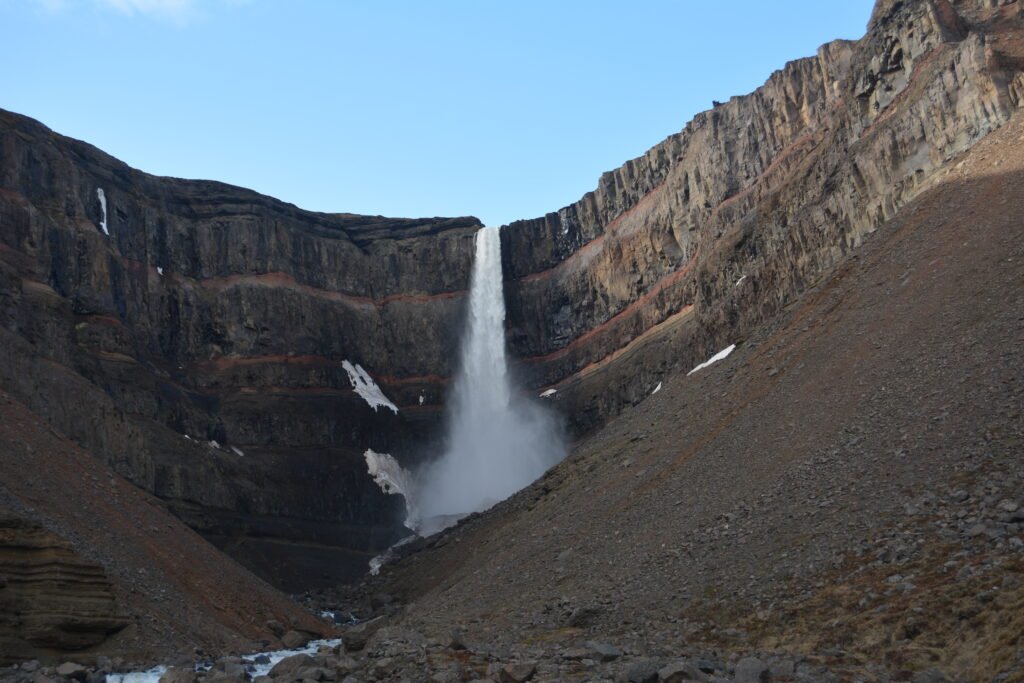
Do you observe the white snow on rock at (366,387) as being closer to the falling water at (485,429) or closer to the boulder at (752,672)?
the falling water at (485,429)

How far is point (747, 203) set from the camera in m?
57.7

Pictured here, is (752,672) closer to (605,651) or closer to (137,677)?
(605,651)

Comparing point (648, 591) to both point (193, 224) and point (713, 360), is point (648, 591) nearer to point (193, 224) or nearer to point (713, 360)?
point (713, 360)

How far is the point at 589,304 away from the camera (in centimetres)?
7406

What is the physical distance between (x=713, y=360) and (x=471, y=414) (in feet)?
97.2

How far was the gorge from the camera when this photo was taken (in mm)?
28594

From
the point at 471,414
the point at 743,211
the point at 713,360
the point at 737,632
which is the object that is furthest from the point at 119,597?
the point at 471,414

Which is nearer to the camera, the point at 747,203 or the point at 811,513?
the point at 811,513

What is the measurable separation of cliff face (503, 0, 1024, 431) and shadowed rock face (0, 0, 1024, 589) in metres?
0.16

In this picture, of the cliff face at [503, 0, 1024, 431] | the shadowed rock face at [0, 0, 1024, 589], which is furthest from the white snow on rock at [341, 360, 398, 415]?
the cliff face at [503, 0, 1024, 431]

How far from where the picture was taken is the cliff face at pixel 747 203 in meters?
44.1

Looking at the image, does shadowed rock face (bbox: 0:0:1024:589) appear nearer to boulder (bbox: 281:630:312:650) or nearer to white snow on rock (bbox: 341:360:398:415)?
white snow on rock (bbox: 341:360:398:415)

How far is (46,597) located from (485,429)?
47568mm

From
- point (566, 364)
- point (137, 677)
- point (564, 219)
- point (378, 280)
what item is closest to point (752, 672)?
point (137, 677)
